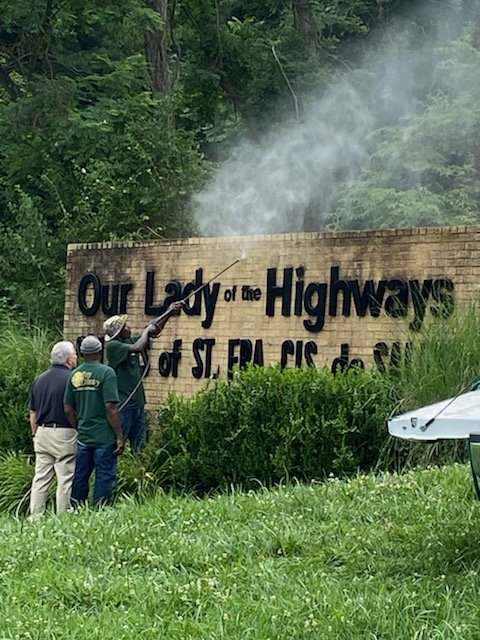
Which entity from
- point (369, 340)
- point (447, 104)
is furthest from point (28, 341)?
point (447, 104)

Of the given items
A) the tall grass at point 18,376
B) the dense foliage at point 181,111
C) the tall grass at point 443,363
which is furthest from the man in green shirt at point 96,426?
the dense foliage at point 181,111

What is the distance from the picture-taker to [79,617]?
587 cm

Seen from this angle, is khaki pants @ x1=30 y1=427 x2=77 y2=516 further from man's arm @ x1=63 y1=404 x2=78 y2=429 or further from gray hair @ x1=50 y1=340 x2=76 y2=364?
gray hair @ x1=50 y1=340 x2=76 y2=364

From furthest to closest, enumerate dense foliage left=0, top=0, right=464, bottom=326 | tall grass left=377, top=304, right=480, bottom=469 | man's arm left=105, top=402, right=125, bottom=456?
dense foliage left=0, top=0, right=464, bottom=326 < tall grass left=377, top=304, right=480, bottom=469 < man's arm left=105, top=402, right=125, bottom=456

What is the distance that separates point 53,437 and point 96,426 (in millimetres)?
703

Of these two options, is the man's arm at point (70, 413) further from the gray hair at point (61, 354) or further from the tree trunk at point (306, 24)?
the tree trunk at point (306, 24)

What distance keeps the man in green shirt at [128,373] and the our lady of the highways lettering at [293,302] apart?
1.58m

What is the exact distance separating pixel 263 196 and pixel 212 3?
29.8 feet

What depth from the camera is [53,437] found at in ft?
34.3

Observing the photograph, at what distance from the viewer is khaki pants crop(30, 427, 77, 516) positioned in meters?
10.5

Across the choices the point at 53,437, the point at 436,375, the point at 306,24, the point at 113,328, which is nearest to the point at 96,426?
the point at 53,437

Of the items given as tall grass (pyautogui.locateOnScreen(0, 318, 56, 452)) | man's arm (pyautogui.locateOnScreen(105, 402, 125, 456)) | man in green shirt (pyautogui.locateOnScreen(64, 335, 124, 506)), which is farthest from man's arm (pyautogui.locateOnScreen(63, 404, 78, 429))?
tall grass (pyautogui.locateOnScreen(0, 318, 56, 452))

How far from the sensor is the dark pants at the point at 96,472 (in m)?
9.95

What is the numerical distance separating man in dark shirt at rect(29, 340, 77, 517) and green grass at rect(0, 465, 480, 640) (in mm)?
1611
